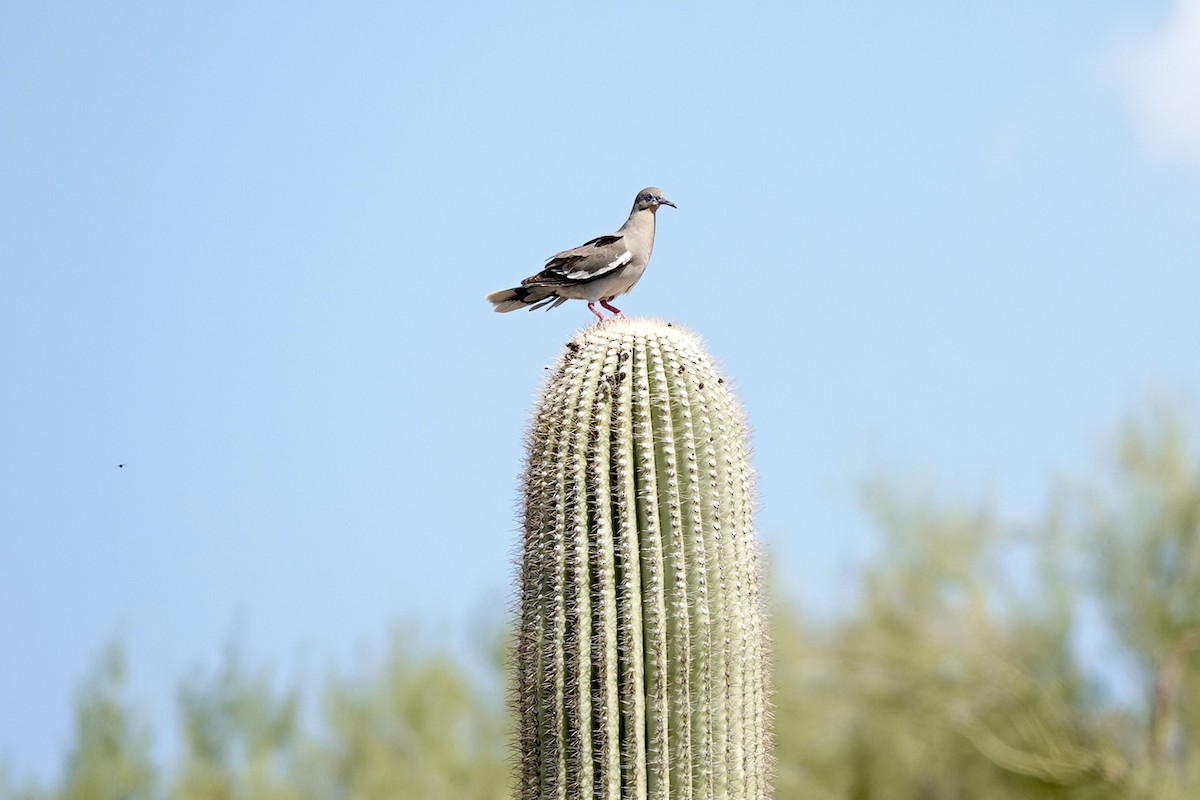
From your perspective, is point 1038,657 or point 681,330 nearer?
point 681,330

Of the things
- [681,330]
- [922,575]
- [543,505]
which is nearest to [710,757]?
[543,505]

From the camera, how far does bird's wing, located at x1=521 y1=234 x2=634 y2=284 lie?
576 centimetres

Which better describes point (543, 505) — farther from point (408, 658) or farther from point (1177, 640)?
point (1177, 640)

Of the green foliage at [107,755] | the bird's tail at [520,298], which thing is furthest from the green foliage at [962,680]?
the bird's tail at [520,298]

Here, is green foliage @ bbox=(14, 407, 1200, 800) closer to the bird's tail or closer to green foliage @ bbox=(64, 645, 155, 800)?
green foliage @ bbox=(64, 645, 155, 800)

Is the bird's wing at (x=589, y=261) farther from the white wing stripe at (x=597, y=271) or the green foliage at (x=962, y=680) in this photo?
the green foliage at (x=962, y=680)

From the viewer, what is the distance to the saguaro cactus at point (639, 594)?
172 inches

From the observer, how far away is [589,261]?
18.9 feet

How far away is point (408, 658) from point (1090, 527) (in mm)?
8069

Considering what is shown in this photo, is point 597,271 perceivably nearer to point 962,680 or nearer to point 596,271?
point 596,271

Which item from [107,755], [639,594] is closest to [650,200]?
[639,594]

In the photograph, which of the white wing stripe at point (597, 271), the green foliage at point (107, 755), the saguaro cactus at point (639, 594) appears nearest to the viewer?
the saguaro cactus at point (639, 594)

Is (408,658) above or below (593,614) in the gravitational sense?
above

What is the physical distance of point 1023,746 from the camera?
56.7 feet
